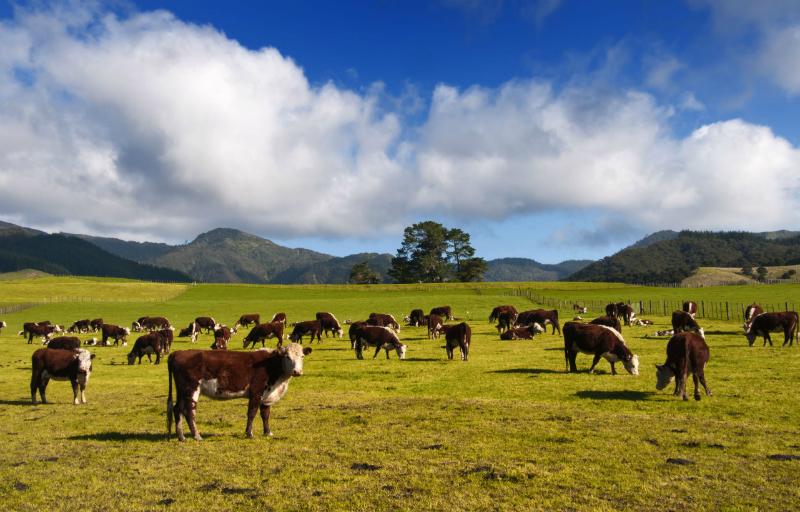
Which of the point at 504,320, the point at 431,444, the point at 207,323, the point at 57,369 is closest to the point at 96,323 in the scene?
the point at 207,323

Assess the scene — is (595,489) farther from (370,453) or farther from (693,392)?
(693,392)

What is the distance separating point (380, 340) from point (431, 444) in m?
15.4

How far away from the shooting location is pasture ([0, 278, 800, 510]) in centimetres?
743

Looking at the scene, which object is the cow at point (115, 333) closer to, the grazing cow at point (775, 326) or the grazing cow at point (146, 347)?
the grazing cow at point (146, 347)

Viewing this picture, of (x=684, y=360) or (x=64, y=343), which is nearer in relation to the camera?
(x=684, y=360)

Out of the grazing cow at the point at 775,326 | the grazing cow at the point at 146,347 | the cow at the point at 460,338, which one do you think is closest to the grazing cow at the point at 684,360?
the cow at the point at 460,338

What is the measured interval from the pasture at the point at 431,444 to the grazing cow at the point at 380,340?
4205 millimetres

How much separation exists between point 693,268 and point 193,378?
222 m

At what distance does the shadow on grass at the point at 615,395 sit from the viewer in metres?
14.4

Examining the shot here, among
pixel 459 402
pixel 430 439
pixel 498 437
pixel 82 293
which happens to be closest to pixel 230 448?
pixel 430 439

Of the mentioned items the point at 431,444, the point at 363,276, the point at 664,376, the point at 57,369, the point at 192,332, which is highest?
the point at 363,276

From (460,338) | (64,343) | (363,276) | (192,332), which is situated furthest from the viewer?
(363,276)

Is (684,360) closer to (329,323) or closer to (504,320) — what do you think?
(504,320)

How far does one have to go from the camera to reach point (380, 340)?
2545 centimetres
